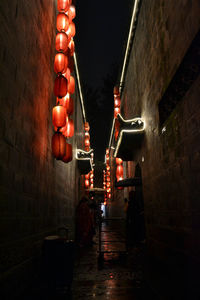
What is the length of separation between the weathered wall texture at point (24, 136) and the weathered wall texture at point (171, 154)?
2.78 metres

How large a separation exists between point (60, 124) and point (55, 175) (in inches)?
79.7

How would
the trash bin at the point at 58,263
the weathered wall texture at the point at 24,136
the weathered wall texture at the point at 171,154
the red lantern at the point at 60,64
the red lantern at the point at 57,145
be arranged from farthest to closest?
the red lantern at the point at 60,64, the red lantern at the point at 57,145, the trash bin at the point at 58,263, the weathered wall texture at the point at 171,154, the weathered wall texture at the point at 24,136

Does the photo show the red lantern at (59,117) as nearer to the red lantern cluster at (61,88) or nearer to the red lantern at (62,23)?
the red lantern cluster at (61,88)

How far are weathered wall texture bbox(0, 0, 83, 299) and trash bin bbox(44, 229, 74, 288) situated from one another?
1.43 ft

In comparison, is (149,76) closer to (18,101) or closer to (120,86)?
(18,101)

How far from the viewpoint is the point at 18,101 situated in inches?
169

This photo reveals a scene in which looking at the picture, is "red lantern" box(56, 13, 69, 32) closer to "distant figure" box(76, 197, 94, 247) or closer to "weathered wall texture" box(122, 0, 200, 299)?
"weathered wall texture" box(122, 0, 200, 299)

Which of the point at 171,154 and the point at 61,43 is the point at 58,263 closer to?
the point at 171,154

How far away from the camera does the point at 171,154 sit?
5.20 meters

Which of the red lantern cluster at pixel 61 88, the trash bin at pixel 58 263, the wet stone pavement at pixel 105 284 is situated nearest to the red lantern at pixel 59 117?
the red lantern cluster at pixel 61 88

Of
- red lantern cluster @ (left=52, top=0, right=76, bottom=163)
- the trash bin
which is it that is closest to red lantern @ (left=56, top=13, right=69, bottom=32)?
red lantern cluster @ (left=52, top=0, right=76, bottom=163)

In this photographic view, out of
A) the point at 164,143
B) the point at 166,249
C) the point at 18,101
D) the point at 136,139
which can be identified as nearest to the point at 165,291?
the point at 166,249

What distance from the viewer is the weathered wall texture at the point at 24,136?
12.1 feet

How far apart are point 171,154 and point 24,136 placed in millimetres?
3121
